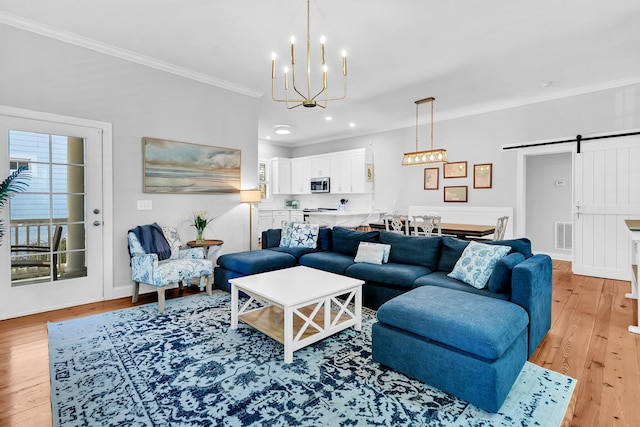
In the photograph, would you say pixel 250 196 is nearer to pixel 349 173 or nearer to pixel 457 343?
pixel 349 173

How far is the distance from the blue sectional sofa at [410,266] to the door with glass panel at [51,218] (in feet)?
4.93

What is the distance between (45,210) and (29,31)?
180 centimetres

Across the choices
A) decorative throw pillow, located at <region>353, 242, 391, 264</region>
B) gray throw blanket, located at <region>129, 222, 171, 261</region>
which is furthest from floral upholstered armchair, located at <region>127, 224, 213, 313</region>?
decorative throw pillow, located at <region>353, 242, 391, 264</region>

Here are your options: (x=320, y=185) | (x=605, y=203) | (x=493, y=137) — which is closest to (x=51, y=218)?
(x=320, y=185)

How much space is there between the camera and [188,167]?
175 inches

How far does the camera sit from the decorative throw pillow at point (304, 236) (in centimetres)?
467

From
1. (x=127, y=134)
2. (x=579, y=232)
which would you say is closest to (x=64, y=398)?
(x=127, y=134)

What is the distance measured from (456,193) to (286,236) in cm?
359

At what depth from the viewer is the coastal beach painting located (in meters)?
4.13

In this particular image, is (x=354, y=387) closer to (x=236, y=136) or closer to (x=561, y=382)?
(x=561, y=382)

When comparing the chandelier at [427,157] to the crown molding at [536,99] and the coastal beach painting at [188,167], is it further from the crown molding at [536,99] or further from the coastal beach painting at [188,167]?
the coastal beach painting at [188,167]

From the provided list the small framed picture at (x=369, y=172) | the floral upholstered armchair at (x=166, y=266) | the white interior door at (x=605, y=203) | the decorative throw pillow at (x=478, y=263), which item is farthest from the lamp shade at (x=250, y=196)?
the white interior door at (x=605, y=203)

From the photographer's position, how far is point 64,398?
1.92 metres

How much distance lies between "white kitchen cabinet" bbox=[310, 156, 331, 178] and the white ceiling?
3.27 m
